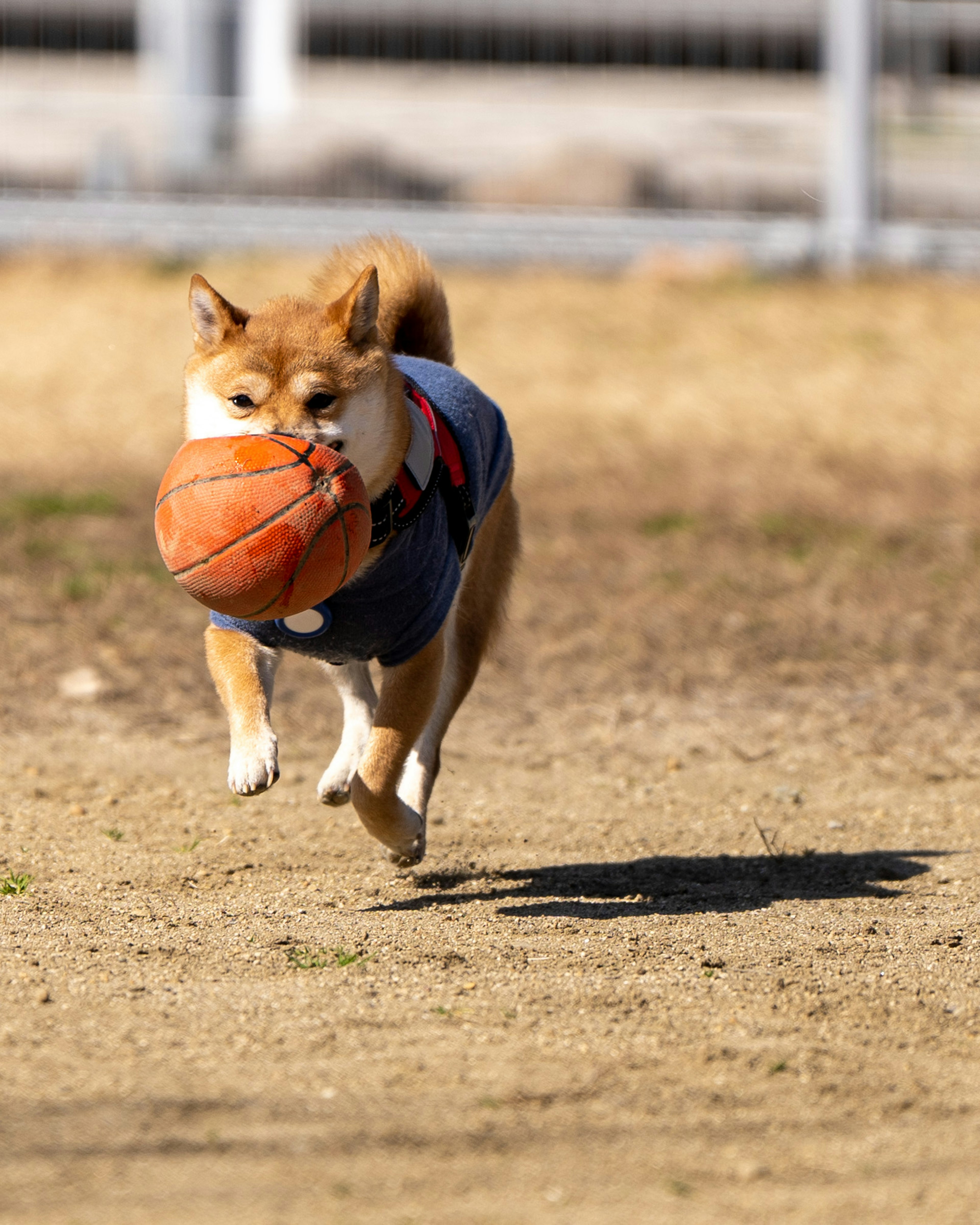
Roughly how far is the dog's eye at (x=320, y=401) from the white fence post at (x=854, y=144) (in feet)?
37.5

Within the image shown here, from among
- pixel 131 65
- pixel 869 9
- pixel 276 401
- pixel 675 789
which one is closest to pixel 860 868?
pixel 675 789

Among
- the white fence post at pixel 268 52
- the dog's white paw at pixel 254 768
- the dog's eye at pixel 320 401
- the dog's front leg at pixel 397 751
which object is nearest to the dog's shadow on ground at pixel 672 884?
the dog's front leg at pixel 397 751

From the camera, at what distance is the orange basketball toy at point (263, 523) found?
344 centimetres

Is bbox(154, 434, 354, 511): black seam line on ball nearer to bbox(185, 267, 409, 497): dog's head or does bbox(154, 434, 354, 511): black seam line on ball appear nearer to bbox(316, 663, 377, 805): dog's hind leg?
bbox(185, 267, 409, 497): dog's head

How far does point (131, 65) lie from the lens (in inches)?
685

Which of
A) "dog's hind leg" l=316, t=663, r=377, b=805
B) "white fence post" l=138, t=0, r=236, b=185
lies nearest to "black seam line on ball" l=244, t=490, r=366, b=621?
"dog's hind leg" l=316, t=663, r=377, b=805

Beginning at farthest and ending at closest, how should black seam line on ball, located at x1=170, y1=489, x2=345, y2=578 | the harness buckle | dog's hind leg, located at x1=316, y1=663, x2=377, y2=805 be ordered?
dog's hind leg, located at x1=316, y1=663, x2=377, y2=805 → the harness buckle → black seam line on ball, located at x1=170, y1=489, x2=345, y2=578

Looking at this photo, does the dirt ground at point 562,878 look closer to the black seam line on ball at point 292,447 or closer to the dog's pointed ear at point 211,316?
the black seam line on ball at point 292,447

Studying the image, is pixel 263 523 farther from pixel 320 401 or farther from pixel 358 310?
pixel 358 310

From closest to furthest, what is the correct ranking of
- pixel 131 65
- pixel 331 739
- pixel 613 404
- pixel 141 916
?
pixel 141 916 < pixel 331 739 < pixel 613 404 < pixel 131 65

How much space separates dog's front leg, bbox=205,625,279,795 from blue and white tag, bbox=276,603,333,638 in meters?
0.19

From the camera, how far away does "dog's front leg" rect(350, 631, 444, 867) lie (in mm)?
3867

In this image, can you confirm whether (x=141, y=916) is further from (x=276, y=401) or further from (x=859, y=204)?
(x=859, y=204)

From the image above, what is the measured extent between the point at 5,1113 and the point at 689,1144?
3.73ft
